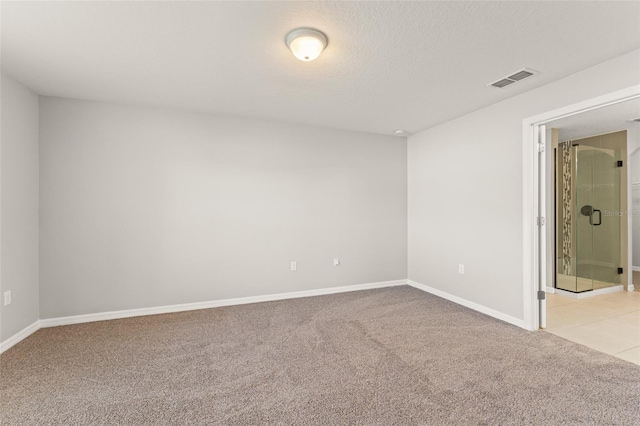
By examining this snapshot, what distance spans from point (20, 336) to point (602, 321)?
5934 mm

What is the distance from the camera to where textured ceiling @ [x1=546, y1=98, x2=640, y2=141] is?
337 centimetres

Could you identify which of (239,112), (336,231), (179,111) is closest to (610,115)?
(336,231)

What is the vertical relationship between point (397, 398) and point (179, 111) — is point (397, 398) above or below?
below

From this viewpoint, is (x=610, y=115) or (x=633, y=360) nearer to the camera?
(x=633, y=360)

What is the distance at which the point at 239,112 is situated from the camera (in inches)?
148

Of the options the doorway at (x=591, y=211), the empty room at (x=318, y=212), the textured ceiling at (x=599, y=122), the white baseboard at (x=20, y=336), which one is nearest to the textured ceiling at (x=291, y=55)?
the empty room at (x=318, y=212)

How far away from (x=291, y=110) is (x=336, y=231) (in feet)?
6.01

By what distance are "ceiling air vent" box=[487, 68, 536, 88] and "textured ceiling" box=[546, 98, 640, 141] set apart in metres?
0.71

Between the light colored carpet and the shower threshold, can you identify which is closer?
the light colored carpet

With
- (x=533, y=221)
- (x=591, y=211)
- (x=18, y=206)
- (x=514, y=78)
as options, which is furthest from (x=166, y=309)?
(x=591, y=211)

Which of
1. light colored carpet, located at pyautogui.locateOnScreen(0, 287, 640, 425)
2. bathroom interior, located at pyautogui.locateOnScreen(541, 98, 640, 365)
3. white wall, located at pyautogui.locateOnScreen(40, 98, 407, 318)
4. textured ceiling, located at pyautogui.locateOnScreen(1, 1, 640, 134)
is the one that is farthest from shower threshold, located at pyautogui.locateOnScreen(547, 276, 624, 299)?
textured ceiling, located at pyautogui.locateOnScreen(1, 1, 640, 134)

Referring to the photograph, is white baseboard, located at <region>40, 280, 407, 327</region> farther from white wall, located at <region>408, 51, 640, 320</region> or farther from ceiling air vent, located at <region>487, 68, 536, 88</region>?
ceiling air vent, located at <region>487, 68, 536, 88</region>

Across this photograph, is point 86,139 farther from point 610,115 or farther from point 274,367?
point 610,115

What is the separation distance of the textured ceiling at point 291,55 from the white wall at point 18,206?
0.25m
